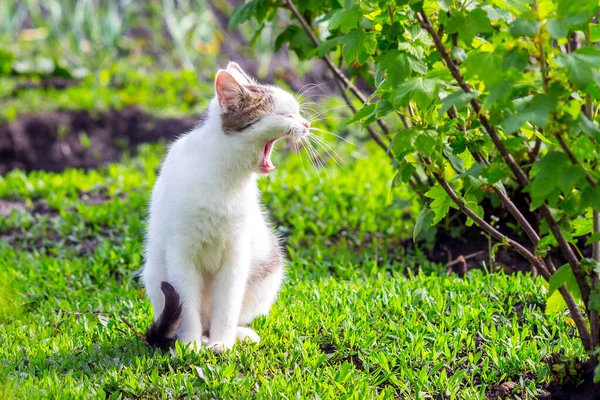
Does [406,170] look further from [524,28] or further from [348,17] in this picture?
[524,28]

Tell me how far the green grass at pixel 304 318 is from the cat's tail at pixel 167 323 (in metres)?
0.06

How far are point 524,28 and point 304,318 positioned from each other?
1.98 meters

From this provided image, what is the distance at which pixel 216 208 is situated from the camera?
339 cm

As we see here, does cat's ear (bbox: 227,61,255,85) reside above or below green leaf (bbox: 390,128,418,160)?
above

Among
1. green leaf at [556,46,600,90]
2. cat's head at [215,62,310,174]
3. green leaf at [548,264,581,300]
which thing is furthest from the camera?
cat's head at [215,62,310,174]

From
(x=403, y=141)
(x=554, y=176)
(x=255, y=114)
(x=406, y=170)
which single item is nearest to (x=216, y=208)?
(x=255, y=114)

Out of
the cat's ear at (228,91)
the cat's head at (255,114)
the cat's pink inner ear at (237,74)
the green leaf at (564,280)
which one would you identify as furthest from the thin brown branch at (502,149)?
the cat's pink inner ear at (237,74)

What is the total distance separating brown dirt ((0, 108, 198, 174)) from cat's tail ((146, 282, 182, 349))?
428cm

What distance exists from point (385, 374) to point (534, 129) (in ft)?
3.95

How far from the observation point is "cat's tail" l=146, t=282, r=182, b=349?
324cm

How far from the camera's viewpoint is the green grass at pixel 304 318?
10.3 ft

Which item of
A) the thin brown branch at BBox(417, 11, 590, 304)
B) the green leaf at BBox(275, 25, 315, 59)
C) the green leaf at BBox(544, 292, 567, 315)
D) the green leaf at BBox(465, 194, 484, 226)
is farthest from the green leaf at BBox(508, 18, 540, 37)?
the green leaf at BBox(275, 25, 315, 59)

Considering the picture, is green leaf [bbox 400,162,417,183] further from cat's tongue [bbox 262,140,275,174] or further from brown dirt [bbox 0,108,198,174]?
brown dirt [bbox 0,108,198,174]

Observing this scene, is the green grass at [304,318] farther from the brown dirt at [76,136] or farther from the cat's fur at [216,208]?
the brown dirt at [76,136]
